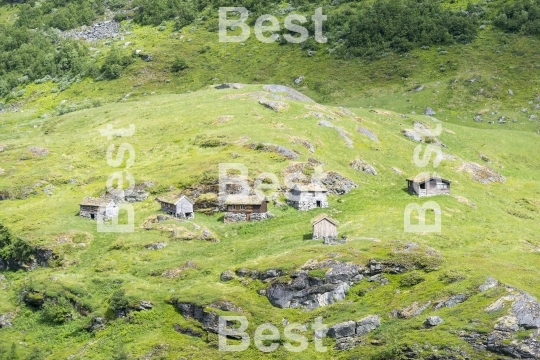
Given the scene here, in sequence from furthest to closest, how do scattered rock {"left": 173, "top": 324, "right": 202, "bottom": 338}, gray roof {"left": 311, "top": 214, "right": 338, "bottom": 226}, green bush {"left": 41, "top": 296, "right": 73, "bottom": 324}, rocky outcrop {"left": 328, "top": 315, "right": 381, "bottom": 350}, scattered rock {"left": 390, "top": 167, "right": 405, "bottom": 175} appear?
scattered rock {"left": 390, "top": 167, "right": 405, "bottom": 175}
gray roof {"left": 311, "top": 214, "right": 338, "bottom": 226}
green bush {"left": 41, "top": 296, "right": 73, "bottom": 324}
scattered rock {"left": 173, "top": 324, "right": 202, "bottom": 338}
rocky outcrop {"left": 328, "top": 315, "right": 381, "bottom": 350}

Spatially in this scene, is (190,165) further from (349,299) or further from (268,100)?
(349,299)

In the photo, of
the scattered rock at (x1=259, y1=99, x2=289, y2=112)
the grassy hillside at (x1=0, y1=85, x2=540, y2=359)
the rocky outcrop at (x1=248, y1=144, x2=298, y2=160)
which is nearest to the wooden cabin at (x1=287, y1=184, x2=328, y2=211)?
the grassy hillside at (x1=0, y1=85, x2=540, y2=359)

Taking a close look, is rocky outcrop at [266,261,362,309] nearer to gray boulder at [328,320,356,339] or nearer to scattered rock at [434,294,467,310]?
gray boulder at [328,320,356,339]

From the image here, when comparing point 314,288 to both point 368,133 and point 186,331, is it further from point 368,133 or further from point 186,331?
point 368,133

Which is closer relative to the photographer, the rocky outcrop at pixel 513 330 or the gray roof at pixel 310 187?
the rocky outcrop at pixel 513 330

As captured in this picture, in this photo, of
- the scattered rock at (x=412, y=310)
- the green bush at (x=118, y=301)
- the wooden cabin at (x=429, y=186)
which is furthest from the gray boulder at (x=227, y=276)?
the wooden cabin at (x=429, y=186)

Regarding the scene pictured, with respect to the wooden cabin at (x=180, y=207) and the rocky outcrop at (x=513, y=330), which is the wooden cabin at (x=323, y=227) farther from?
the rocky outcrop at (x=513, y=330)
